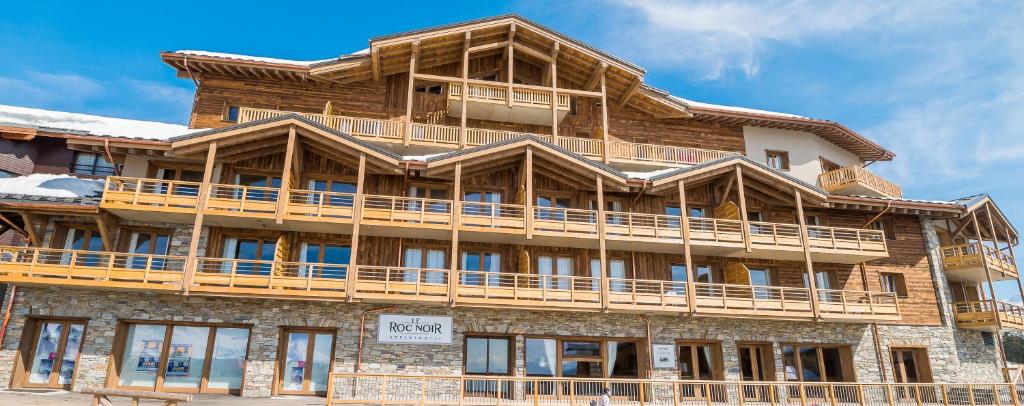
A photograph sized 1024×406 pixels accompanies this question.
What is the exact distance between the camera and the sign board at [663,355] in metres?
21.0

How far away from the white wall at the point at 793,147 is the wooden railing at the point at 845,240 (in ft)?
14.4

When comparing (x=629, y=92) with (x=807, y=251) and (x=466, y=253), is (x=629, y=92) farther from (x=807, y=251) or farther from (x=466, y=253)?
(x=466, y=253)

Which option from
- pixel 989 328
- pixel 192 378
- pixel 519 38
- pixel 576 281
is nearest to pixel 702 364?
pixel 576 281

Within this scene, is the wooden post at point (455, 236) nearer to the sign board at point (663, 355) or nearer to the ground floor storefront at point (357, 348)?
the ground floor storefront at point (357, 348)

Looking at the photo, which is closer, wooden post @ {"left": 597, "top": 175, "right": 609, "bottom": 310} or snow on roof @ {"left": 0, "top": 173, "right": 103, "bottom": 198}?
snow on roof @ {"left": 0, "top": 173, "right": 103, "bottom": 198}

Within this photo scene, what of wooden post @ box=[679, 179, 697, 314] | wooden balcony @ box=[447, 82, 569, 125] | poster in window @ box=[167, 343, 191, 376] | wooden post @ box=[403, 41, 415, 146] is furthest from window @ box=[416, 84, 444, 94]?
poster in window @ box=[167, 343, 191, 376]

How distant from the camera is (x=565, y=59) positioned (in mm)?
27484

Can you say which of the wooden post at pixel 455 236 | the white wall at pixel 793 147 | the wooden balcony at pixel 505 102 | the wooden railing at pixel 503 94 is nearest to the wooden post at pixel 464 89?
the wooden balcony at pixel 505 102

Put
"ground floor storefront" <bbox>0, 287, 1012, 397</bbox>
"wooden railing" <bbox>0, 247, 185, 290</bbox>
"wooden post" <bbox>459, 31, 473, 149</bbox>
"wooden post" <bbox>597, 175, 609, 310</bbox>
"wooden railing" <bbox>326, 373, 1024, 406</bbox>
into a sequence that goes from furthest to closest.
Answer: "wooden post" <bbox>459, 31, 473, 149</bbox> → "wooden post" <bbox>597, 175, 609, 310</bbox> → "ground floor storefront" <bbox>0, 287, 1012, 397</bbox> → "wooden railing" <bbox>326, 373, 1024, 406</bbox> → "wooden railing" <bbox>0, 247, 185, 290</bbox>

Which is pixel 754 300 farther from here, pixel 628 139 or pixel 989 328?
pixel 989 328

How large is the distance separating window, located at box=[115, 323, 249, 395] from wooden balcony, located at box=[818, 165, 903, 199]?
1014 inches

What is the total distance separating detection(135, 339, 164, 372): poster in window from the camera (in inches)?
741

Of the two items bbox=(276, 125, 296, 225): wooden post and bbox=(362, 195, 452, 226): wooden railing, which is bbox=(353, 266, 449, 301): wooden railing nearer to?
bbox=(362, 195, 452, 226): wooden railing

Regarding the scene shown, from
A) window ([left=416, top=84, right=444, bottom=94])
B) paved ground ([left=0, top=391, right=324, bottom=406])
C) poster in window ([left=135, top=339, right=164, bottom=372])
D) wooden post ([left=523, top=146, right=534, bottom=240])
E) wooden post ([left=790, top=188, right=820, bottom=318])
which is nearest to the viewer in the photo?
paved ground ([left=0, top=391, right=324, bottom=406])
